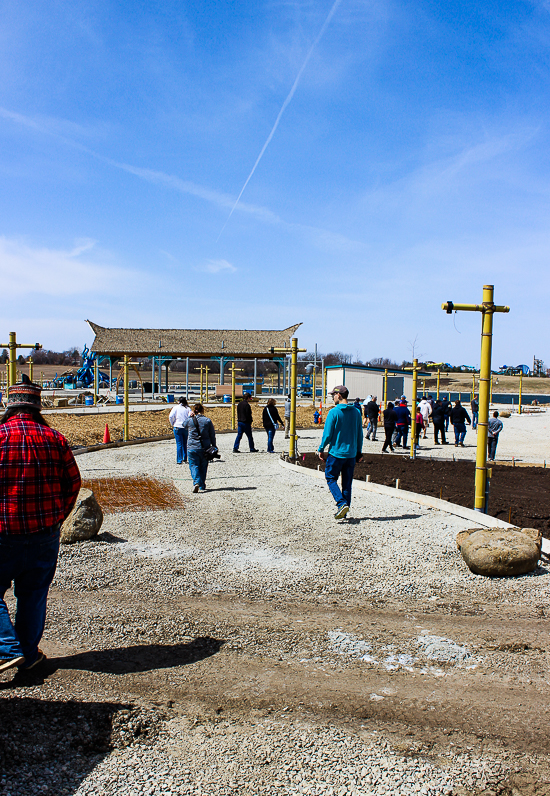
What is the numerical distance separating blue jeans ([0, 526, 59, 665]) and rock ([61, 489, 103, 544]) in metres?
3.16

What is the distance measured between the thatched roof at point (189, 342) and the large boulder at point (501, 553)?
4854cm

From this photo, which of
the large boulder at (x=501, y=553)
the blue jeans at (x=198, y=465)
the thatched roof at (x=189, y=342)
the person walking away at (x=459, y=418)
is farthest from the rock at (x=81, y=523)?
the thatched roof at (x=189, y=342)

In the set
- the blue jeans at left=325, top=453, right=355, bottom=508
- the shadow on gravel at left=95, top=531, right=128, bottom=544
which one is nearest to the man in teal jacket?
the blue jeans at left=325, top=453, right=355, bottom=508

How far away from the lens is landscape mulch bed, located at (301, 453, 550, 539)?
29.5 feet

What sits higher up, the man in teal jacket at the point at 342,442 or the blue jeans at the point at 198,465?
the man in teal jacket at the point at 342,442

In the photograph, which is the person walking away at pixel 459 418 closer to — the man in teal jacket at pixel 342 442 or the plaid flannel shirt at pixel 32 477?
the man in teal jacket at pixel 342 442

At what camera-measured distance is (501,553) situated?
19.0ft

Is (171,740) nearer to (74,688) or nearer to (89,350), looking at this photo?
(74,688)

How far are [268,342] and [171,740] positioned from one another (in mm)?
55757

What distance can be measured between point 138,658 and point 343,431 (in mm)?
4512

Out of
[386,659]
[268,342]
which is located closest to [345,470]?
[386,659]

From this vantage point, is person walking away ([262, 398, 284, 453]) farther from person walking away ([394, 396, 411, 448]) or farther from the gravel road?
the gravel road

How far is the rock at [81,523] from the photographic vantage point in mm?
6832

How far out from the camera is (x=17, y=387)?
383cm
